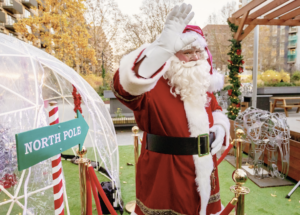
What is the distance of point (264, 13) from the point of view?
5.21 meters

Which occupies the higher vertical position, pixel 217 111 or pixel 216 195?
pixel 217 111

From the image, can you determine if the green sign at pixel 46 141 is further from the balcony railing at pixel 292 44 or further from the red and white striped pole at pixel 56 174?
the balcony railing at pixel 292 44

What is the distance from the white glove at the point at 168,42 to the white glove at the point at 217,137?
0.97m

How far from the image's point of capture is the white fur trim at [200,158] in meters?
1.56

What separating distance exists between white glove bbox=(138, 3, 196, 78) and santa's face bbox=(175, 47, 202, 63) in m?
0.48

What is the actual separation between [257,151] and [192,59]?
3.02 meters

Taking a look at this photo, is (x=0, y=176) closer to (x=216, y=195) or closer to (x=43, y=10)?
(x=216, y=195)

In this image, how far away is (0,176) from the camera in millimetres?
2150

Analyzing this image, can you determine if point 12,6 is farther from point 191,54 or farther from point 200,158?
point 200,158

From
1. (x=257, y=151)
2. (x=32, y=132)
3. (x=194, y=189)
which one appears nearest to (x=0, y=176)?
(x=32, y=132)

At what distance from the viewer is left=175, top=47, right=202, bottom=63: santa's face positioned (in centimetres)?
164

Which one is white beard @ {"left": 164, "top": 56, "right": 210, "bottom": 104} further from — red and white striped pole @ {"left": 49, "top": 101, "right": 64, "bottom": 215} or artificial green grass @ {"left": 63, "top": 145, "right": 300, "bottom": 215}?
artificial green grass @ {"left": 63, "top": 145, "right": 300, "bottom": 215}

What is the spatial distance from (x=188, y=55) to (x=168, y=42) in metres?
0.57

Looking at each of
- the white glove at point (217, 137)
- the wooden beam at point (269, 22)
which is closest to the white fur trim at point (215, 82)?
the white glove at point (217, 137)
